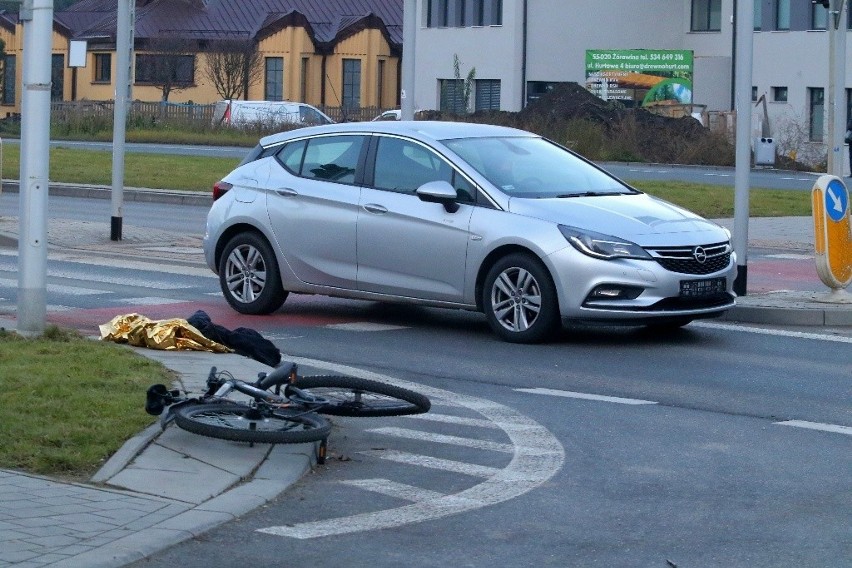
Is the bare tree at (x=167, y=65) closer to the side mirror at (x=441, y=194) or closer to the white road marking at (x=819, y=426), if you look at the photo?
the side mirror at (x=441, y=194)

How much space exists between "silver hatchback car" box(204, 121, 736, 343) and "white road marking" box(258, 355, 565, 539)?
84.4 inches

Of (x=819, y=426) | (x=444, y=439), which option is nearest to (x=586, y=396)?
(x=819, y=426)

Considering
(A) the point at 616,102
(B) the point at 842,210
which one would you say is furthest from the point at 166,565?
(A) the point at 616,102

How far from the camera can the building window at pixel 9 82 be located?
8225 cm

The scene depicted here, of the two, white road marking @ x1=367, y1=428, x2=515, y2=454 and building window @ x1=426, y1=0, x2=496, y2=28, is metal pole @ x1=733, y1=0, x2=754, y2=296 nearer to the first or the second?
white road marking @ x1=367, y1=428, x2=515, y2=454

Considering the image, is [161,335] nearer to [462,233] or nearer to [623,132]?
[462,233]

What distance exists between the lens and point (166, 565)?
234 inches

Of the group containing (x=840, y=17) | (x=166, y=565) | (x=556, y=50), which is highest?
(x=556, y=50)

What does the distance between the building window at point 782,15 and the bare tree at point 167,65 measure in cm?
3022

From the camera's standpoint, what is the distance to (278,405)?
7805mm

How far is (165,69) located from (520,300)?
65862 millimetres

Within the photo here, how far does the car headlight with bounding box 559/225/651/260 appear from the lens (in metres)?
11.7

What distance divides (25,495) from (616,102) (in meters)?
52.5

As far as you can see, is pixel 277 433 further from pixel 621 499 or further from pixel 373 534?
pixel 621 499
